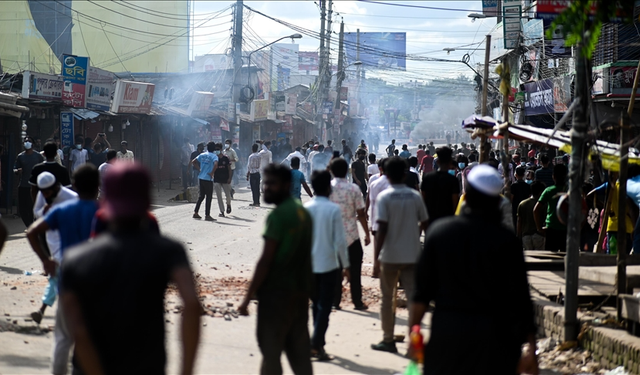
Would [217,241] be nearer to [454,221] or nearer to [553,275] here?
[553,275]

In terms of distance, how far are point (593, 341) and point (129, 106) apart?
2257cm

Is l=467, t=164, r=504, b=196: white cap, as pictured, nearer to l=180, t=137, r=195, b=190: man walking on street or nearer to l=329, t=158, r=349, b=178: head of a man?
l=329, t=158, r=349, b=178: head of a man

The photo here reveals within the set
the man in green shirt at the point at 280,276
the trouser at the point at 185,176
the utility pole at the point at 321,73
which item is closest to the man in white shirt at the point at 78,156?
the trouser at the point at 185,176

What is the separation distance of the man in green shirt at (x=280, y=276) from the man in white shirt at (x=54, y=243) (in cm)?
138

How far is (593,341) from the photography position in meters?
6.68

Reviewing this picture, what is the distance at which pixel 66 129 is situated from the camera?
74.3 ft

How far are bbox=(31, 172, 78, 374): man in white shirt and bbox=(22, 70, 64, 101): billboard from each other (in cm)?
1365

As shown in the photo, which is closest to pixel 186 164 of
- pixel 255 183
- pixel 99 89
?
pixel 99 89

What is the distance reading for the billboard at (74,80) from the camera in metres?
22.4

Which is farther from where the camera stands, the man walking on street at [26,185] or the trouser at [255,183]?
the trouser at [255,183]

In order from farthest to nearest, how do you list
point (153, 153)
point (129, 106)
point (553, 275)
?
point (153, 153), point (129, 106), point (553, 275)

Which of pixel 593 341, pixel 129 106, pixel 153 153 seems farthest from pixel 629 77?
pixel 153 153

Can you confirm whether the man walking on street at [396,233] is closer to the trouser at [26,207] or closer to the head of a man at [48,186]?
the head of a man at [48,186]

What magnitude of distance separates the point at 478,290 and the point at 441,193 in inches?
193
